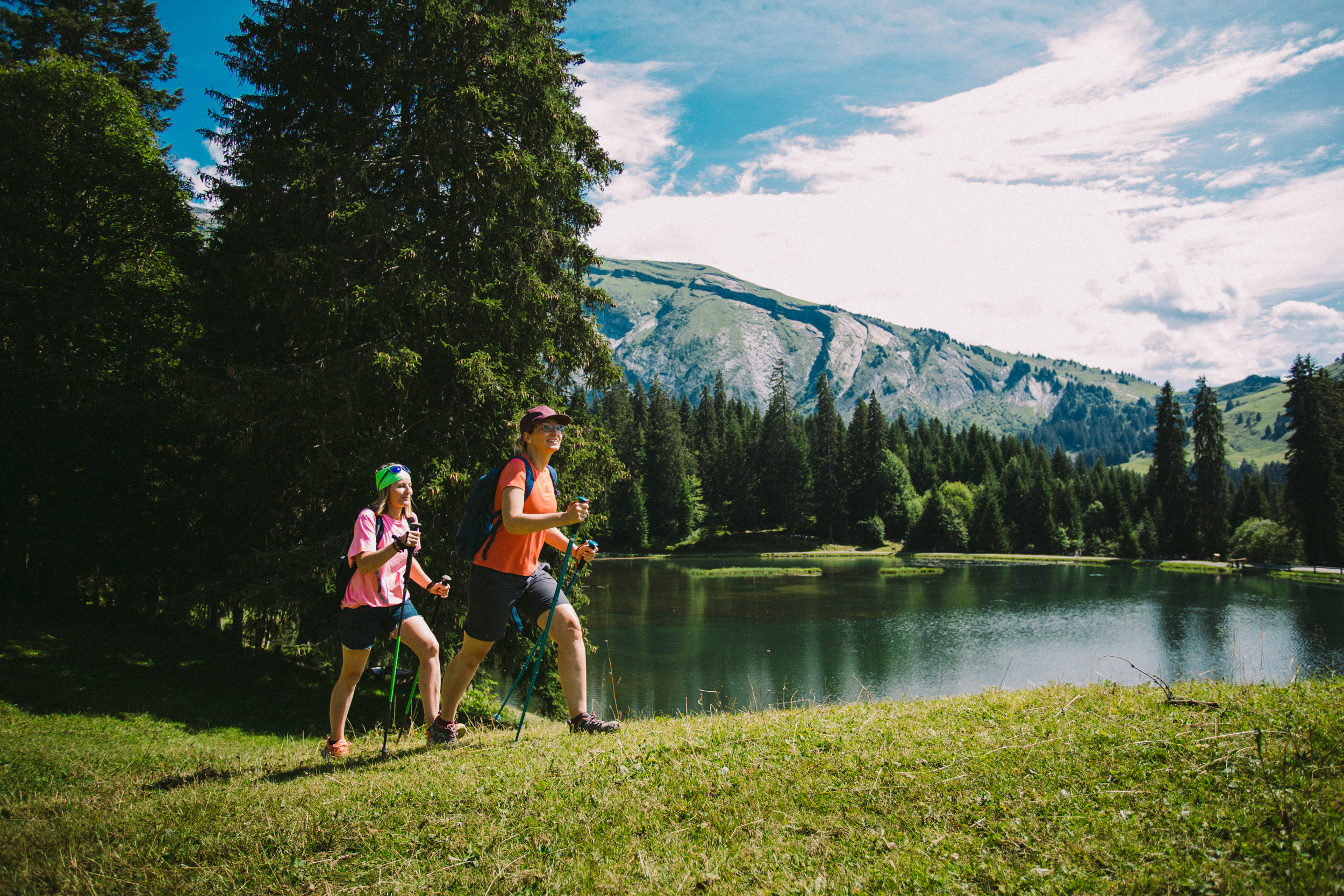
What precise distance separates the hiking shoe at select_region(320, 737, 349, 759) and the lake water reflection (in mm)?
6017

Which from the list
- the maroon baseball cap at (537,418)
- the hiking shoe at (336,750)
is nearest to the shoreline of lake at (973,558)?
the hiking shoe at (336,750)

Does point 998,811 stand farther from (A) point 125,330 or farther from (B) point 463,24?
(A) point 125,330

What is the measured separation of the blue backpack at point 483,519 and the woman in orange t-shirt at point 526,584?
0.02m

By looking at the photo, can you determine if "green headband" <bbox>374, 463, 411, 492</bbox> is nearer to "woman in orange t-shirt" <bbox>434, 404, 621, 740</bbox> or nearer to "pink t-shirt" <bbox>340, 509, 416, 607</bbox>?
"pink t-shirt" <bbox>340, 509, 416, 607</bbox>

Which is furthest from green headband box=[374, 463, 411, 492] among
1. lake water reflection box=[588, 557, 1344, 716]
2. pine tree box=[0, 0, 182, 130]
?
pine tree box=[0, 0, 182, 130]

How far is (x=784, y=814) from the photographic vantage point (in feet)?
12.5

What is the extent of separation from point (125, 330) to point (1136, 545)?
89461 mm

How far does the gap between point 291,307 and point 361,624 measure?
7.55m

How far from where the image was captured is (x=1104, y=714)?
4938mm

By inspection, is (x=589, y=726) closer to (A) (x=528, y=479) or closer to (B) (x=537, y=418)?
(A) (x=528, y=479)

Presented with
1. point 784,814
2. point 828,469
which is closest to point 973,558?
point 828,469

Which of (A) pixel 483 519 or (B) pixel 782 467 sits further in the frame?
(B) pixel 782 467

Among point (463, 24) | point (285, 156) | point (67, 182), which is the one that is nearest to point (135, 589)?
point (67, 182)

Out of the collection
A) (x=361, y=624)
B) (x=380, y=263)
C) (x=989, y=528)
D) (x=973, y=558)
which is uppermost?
(x=380, y=263)
